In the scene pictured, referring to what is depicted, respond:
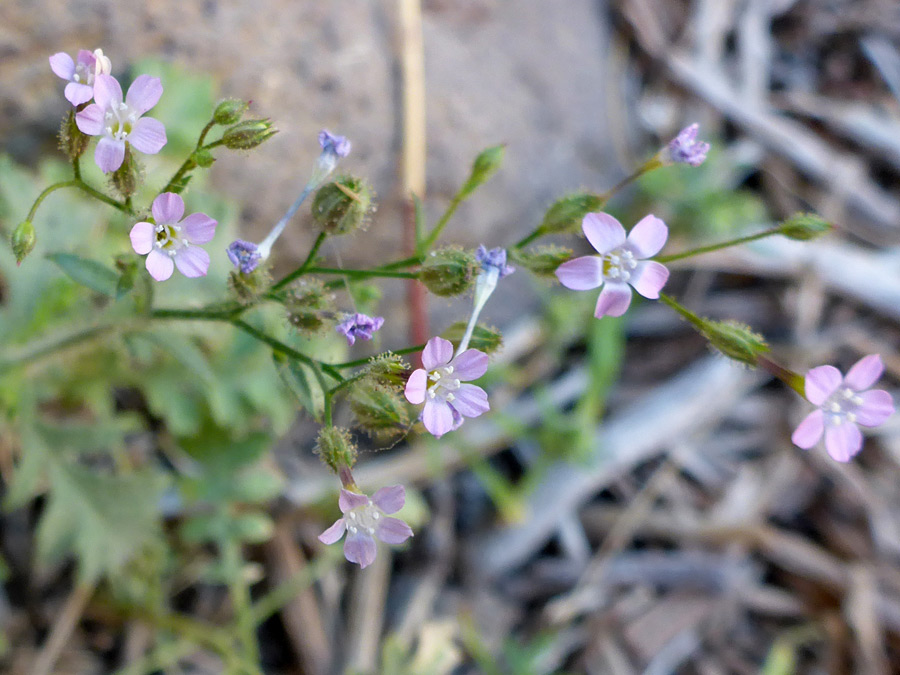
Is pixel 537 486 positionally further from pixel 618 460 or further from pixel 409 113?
pixel 409 113

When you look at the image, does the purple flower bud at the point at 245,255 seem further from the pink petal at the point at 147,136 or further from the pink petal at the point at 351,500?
the pink petal at the point at 351,500

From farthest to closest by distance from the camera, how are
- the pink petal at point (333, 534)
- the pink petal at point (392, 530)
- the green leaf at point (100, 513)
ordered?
the green leaf at point (100, 513) → the pink petal at point (392, 530) → the pink petal at point (333, 534)

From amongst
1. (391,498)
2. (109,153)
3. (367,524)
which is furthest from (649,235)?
(109,153)

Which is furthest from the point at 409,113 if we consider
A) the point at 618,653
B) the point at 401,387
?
the point at 618,653

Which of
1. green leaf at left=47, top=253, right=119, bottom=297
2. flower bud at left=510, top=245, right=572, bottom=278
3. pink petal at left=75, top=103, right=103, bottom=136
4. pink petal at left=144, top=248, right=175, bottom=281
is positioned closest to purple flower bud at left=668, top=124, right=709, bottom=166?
flower bud at left=510, top=245, right=572, bottom=278

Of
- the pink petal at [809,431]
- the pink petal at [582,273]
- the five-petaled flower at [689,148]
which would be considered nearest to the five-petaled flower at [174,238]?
the pink petal at [582,273]

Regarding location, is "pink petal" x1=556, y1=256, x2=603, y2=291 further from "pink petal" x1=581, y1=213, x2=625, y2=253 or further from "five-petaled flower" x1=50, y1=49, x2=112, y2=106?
"five-petaled flower" x1=50, y1=49, x2=112, y2=106
